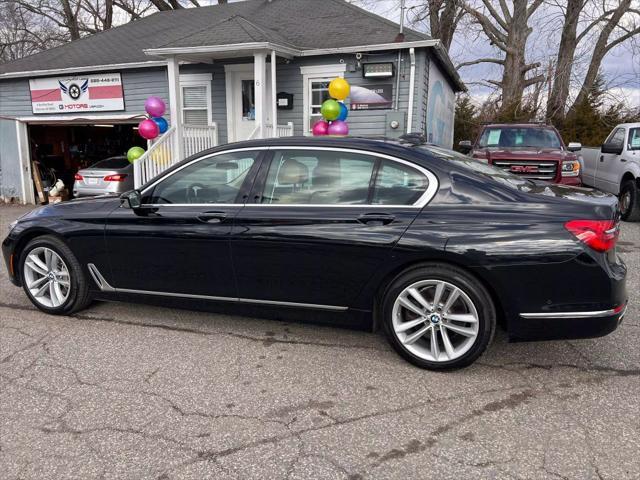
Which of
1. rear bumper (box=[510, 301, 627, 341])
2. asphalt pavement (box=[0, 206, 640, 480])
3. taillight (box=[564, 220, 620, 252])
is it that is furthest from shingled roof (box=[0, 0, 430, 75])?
rear bumper (box=[510, 301, 627, 341])

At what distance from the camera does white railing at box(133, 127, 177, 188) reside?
31.5 ft

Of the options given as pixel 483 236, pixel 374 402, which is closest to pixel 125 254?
pixel 374 402

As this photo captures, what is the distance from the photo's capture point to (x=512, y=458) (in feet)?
7.84

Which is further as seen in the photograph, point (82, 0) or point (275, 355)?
point (82, 0)

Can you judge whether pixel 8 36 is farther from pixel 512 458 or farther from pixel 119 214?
pixel 512 458

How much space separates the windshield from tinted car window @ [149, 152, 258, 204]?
24.0 ft

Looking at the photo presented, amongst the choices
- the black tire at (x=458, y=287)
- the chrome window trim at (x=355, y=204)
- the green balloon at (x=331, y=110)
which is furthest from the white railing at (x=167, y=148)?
the black tire at (x=458, y=287)

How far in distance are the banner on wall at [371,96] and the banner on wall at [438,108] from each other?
4.03 ft

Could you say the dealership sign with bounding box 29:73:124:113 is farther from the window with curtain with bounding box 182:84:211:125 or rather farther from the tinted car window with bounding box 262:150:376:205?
the tinted car window with bounding box 262:150:376:205

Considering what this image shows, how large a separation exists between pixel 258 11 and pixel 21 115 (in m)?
7.40

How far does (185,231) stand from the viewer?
148 inches

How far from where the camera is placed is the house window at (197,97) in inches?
474

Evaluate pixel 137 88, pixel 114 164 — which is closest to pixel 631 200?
pixel 114 164

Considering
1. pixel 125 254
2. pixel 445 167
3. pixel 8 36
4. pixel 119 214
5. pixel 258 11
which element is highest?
pixel 8 36
